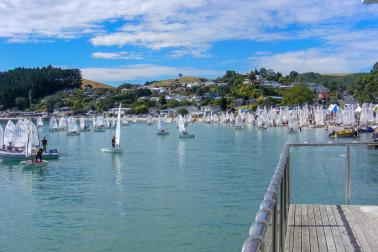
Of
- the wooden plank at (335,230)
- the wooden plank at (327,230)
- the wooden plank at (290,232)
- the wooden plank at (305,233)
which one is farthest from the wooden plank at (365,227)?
the wooden plank at (290,232)

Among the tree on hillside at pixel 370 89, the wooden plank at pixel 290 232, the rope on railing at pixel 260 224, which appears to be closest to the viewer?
the rope on railing at pixel 260 224

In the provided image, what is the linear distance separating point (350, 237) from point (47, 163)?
42485 mm

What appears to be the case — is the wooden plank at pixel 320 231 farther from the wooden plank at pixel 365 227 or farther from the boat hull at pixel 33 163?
the boat hull at pixel 33 163

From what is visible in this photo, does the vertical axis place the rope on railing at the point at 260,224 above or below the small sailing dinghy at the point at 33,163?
above

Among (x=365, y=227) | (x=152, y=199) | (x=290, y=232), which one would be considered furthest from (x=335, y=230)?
(x=152, y=199)

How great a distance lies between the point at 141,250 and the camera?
18.3 metres

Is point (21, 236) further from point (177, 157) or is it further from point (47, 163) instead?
point (177, 157)

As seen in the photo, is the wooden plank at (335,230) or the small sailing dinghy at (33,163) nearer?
the wooden plank at (335,230)

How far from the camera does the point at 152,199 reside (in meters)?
28.0

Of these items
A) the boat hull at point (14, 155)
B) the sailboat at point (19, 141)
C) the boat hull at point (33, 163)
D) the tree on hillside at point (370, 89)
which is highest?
the tree on hillside at point (370, 89)

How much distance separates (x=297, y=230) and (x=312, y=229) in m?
0.28

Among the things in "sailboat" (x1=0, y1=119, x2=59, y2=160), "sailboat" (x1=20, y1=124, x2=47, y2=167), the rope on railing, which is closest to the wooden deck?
the rope on railing

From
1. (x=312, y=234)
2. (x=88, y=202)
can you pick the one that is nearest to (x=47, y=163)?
(x=88, y=202)

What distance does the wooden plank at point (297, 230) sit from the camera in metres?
7.20
